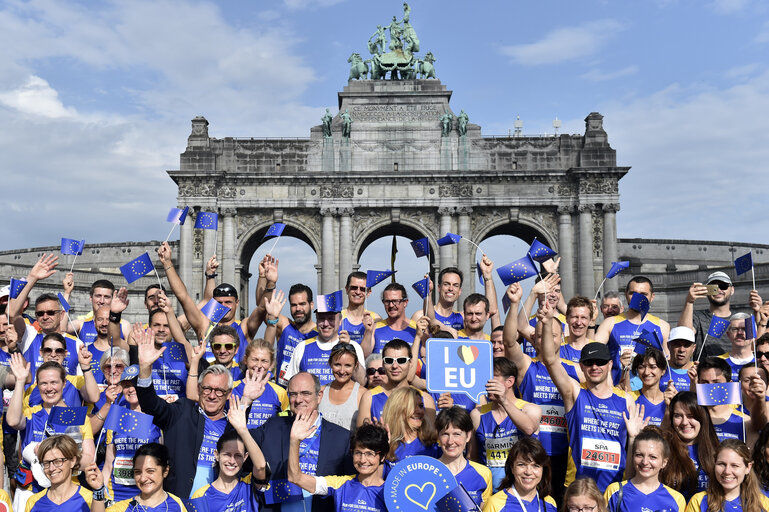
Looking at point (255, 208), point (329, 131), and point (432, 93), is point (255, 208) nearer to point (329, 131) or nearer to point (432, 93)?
point (329, 131)

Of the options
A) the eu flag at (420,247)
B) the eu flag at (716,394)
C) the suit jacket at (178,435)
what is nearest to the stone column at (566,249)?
the eu flag at (420,247)

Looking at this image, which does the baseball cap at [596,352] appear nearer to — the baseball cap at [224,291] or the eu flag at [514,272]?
the eu flag at [514,272]

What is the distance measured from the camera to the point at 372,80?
144ft

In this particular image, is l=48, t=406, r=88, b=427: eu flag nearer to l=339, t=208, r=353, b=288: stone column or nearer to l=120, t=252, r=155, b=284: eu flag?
l=120, t=252, r=155, b=284: eu flag

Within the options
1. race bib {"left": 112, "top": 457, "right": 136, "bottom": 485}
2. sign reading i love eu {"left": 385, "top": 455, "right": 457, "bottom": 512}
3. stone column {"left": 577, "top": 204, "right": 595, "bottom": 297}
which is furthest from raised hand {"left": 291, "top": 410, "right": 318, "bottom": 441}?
A: stone column {"left": 577, "top": 204, "right": 595, "bottom": 297}

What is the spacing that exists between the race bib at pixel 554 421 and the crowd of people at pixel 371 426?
17 millimetres

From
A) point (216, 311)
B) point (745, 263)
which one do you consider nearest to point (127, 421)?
Result: point (216, 311)

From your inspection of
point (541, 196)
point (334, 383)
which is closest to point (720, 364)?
point (334, 383)

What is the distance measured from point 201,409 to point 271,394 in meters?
0.97

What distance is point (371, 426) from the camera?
22.6 ft

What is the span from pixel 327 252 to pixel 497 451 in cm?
3461

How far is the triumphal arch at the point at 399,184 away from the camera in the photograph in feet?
138

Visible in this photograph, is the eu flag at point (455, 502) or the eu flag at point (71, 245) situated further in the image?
the eu flag at point (71, 245)

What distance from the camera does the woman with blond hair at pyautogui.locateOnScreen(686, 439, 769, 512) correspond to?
6641 mm
